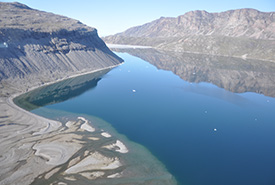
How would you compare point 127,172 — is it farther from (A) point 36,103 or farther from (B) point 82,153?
(A) point 36,103

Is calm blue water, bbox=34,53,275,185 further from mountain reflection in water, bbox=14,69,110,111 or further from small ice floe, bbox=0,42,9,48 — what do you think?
small ice floe, bbox=0,42,9,48

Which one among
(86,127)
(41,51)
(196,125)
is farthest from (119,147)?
(41,51)

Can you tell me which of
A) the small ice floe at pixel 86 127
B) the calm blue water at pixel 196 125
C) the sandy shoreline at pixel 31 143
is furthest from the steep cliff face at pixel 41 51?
the small ice floe at pixel 86 127

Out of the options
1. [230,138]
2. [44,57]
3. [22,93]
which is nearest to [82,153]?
[230,138]

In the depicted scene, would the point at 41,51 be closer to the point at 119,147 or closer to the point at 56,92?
the point at 56,92

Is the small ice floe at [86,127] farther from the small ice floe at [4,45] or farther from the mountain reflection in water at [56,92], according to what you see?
the small ice floe at [4,45]

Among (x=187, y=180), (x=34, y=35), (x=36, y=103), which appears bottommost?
(x=187, y=180)
